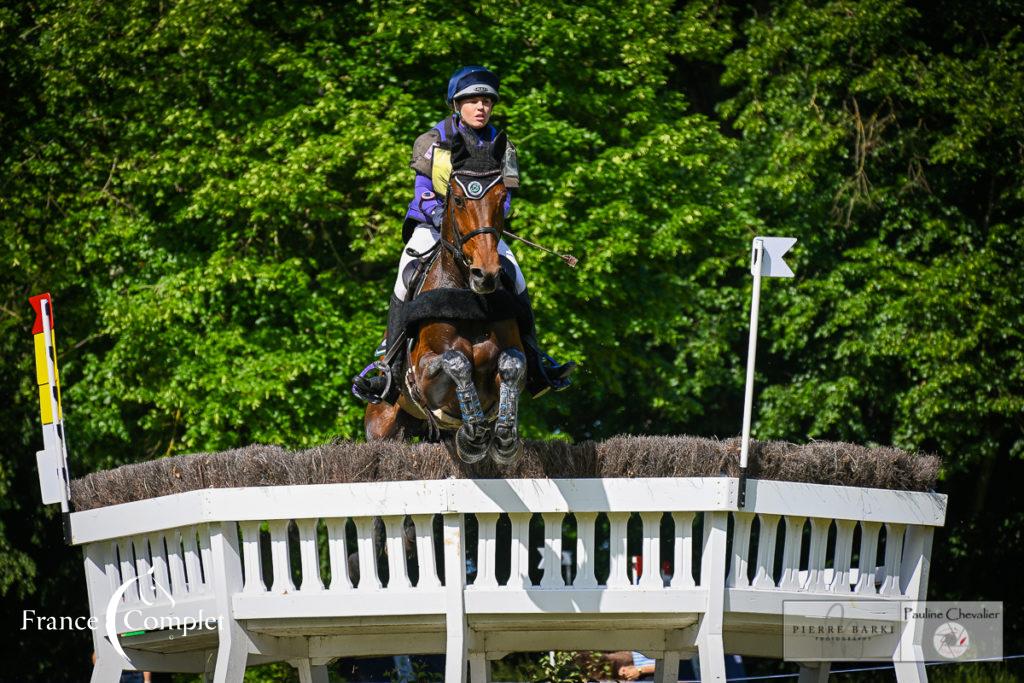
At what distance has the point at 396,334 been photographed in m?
8.94

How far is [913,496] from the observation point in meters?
8.03

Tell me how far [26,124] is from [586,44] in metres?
7.43

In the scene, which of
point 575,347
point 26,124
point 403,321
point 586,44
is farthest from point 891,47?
point 403,321

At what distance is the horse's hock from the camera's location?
7.66m

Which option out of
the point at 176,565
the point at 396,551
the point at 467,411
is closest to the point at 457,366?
the point at 467,411

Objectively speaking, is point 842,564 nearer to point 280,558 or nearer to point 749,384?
point 749,384

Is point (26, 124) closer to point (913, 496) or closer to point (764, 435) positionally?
point (764, 435)

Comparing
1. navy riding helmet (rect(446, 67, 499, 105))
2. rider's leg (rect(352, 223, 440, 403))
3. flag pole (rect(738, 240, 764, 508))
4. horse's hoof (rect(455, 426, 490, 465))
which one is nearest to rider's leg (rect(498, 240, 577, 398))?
rider's leg (rect(352, 223, 440, 403))

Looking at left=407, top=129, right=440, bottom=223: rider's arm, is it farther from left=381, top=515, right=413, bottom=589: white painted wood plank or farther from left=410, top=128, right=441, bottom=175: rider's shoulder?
left=381, top=515, right=413, bottom=589: white painted wood plank

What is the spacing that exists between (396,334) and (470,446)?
4.70ft

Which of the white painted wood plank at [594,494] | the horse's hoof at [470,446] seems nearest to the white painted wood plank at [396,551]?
the white painted wood plank at [594,494]

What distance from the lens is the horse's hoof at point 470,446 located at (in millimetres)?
7730

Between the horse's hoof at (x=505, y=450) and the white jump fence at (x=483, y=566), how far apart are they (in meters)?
0.14

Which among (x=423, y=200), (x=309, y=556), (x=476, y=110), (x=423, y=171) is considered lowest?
(x=309, y=556)
